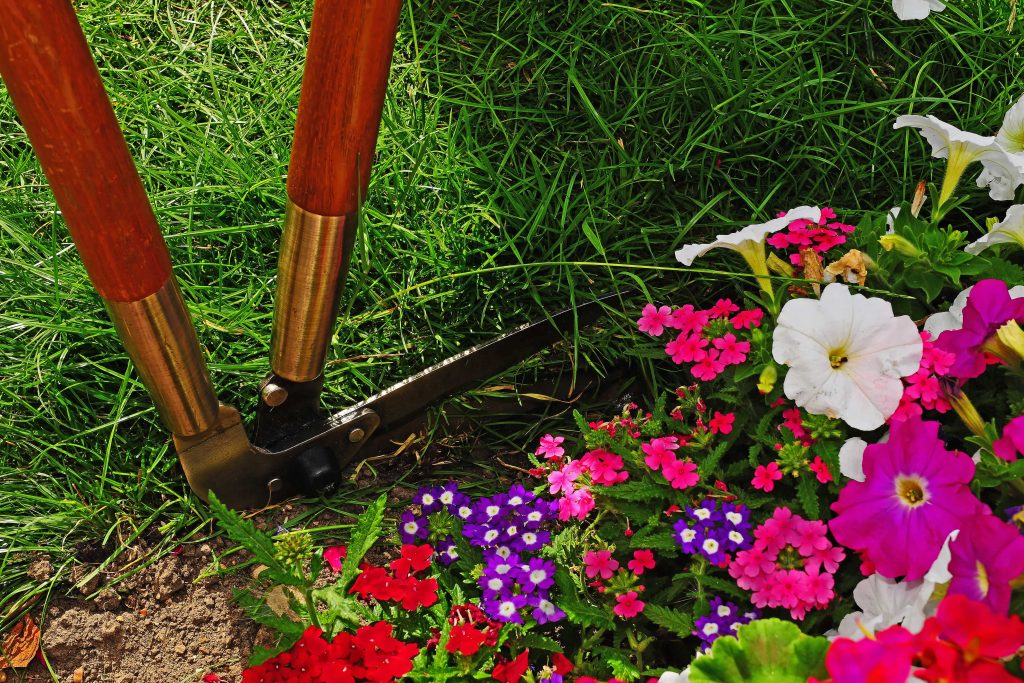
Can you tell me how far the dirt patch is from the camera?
1.68m

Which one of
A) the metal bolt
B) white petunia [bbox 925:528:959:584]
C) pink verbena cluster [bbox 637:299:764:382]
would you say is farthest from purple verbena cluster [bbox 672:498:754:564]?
the metal bolt

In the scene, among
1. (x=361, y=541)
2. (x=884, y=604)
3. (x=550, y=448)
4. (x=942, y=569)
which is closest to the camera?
(x=942, y=569)

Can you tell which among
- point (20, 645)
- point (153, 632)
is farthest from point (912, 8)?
point (20, 645)

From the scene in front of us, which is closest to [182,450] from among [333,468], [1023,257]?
[333,468]

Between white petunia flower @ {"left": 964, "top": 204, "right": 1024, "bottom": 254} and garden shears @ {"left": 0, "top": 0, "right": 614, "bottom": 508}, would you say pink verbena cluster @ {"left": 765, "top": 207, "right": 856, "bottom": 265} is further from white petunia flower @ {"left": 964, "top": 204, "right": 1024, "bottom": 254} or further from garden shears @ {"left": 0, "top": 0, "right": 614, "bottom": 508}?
garden shears @ {"left": 0, "top": 0, "right": 614, "bottom": 508}

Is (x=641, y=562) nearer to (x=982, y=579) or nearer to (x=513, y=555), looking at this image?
(x=513, y=555)

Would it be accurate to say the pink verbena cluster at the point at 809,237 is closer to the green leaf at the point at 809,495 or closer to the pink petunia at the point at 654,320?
the pink petunia at the point at 654,320

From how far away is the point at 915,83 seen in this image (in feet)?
7.43

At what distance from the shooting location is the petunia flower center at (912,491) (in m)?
1.27

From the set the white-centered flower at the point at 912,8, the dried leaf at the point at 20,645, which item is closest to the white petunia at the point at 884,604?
the white-centered flower at the point at 912,8

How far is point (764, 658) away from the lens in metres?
1.10

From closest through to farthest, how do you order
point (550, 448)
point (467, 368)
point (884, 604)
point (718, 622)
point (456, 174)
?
point (884, 604) → point (718, 622) → point (550, 448) → point (467, 368) → point (456, 174)

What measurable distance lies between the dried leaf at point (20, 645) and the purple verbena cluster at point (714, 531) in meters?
1.21

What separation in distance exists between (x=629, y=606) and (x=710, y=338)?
473 millimetres
